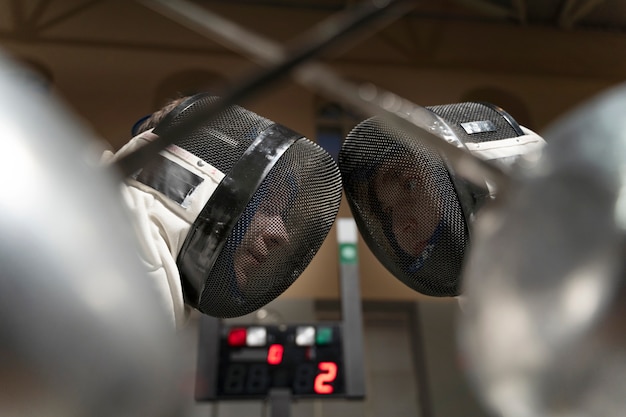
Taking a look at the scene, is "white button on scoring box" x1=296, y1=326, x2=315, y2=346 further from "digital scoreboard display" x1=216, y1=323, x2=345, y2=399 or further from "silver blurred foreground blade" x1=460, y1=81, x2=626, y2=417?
"silver blurred foreground blade" x1=460, y1=81, x2=626, y2=417

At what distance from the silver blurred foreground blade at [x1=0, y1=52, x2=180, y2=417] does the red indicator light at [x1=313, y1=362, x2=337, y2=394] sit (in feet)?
5.84

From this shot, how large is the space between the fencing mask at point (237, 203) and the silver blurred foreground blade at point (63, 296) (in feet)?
1.45

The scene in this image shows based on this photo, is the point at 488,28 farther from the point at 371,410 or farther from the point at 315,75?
the point at 315,75

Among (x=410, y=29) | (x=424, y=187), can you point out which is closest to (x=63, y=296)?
(x=424, y=187)

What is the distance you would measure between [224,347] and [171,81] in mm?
2110

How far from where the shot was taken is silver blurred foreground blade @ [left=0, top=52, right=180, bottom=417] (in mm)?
330

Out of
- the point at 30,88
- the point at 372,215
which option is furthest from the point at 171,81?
the point at 30,88

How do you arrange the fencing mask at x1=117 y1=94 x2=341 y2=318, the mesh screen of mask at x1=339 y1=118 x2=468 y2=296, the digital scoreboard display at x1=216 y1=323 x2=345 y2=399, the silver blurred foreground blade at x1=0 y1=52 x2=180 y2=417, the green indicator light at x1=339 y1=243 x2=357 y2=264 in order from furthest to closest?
1. the green indicator light at x1=339 y1=243 x2=357 y2=264
2. the digital scoreboard display at x1=216 y1=323 x2=345 y2=399
3. the mesh screen of mask at x1=339 y1=118 x2=468 y2=296
4. the fencing mask at x1=117 y1=94 x2=341 y2=318
5. the silver blurred foreground blade at x1=0 y1=52 x2=180 y2=417

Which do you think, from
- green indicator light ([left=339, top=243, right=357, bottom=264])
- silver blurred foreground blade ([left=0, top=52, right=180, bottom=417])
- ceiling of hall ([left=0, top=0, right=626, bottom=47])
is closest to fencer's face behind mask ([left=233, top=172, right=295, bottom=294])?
silver blurred foreground blade ([left=0, top=52, right=180, bottom=417])

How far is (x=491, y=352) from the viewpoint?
356 millimetres

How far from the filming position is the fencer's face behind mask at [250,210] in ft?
2.79

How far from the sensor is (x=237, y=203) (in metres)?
0.85

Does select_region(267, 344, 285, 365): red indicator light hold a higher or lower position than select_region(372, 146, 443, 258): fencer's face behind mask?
lower

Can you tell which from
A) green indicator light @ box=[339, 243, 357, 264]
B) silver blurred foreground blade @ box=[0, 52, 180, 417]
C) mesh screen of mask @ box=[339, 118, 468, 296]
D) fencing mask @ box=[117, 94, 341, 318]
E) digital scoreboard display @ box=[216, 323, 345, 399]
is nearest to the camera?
silver blurred foreground blade @ box=[0, 52, 180, 417]
